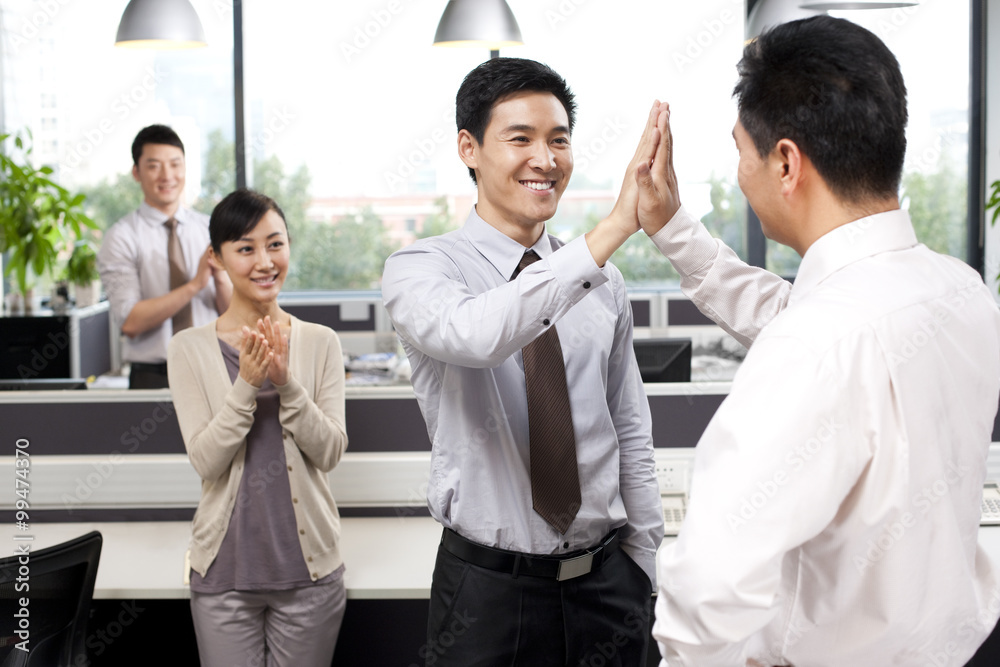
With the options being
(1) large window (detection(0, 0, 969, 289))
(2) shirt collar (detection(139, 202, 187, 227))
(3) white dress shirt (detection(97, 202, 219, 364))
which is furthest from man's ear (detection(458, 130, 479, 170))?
(1) large window (detection(0, 0, 969, 289))

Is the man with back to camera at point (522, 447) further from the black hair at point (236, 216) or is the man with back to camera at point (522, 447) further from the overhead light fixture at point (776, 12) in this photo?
the overhead light fixture at point (776, 12)

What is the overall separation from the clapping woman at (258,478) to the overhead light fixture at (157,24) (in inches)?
91.8

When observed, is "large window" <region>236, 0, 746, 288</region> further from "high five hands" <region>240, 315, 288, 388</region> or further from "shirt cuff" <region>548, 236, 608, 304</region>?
"shirt cuff" <region>548, 236, 608, 304</region>

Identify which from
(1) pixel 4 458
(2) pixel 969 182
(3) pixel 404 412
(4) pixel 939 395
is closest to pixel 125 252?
(1) pixel 4 458

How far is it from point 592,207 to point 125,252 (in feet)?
12.0

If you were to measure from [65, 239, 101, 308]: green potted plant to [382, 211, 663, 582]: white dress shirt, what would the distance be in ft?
14.4

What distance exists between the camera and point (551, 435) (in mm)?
1504

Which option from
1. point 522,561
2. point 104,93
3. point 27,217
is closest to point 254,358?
point 522,561

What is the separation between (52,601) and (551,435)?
3.58 ft

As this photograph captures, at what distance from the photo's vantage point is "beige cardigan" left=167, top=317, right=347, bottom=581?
74.1 inches

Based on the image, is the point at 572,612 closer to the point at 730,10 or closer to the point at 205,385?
the point at 205,385

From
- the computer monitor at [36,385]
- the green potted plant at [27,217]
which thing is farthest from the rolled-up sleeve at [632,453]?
the green potted plant at [27,217]

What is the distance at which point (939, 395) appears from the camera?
95 cm

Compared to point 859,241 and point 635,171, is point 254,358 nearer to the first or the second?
point 635,171
